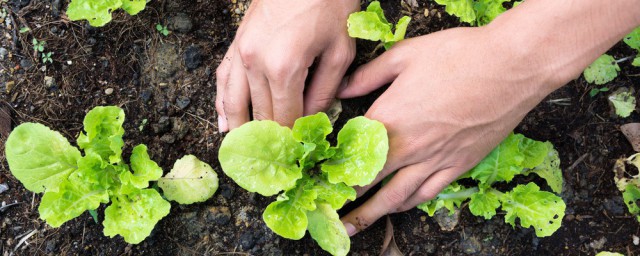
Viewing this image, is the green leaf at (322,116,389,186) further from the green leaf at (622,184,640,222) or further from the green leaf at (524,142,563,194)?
→ the green leaf at (622,184,640,222)

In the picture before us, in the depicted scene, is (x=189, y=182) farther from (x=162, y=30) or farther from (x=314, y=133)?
(x=162, y=30)

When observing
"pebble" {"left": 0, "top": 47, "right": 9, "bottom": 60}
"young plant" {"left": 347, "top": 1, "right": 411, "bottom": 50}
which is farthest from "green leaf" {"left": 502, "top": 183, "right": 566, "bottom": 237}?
"pebble" {"left": 0, "top": 47, "right": 9, "bottom": 60}

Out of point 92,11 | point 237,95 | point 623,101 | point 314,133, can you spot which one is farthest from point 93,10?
point 623,101

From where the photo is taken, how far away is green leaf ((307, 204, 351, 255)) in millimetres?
2242

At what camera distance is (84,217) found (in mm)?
2545

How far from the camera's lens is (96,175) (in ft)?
7.87

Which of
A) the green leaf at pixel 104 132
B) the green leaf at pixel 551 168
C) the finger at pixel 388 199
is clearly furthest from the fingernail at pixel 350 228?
the green leaf at pixel 104 132

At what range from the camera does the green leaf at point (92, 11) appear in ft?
8.03

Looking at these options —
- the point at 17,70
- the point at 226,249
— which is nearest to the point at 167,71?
the point at 17,70

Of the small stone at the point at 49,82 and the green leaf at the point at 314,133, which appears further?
the small stone at the point at 49,82

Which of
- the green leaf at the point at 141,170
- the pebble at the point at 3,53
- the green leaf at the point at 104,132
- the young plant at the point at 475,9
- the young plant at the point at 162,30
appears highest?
the young plant at the point at 475,9

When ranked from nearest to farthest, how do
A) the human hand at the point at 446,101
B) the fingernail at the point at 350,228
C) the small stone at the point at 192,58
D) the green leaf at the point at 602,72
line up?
the human hand at the point at 446,101 → the fingernail at the point at 350,228 → the small stone at the point at 192,58 → the green leaf at the point at 602,72

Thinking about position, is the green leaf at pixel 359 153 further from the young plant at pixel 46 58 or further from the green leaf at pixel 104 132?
the young plant at pixel 46 58

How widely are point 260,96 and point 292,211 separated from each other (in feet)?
1.52
